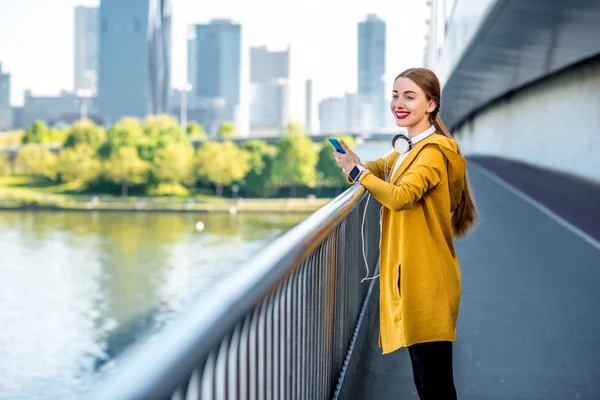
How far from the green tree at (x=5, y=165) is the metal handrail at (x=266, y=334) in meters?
156

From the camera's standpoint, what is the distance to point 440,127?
110 inches

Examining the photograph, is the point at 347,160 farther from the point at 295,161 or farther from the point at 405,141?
the point at 295,161

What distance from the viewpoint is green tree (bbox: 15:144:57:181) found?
144 meters

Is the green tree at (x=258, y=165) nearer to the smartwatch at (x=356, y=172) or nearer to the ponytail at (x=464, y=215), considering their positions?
the ponytail at (x=464, y=215)

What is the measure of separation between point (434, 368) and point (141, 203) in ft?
453

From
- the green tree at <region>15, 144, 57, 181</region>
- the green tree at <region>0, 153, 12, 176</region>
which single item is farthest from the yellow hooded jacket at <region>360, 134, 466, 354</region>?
the green tree at <region>0, 153, 12, 176</region>

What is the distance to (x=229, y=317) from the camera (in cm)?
151

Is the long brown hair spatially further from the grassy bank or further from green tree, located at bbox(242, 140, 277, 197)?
green tree, located at bbox(242, 140, 277, 197)

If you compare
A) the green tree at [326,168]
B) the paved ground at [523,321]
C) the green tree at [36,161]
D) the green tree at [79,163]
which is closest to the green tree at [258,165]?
the green tree at [326,168]

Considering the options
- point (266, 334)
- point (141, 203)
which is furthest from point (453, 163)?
point (141, 203)

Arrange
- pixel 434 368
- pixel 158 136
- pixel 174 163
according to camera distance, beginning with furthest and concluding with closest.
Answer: pixel 158 136
pixel 174 163
pixel 434 368

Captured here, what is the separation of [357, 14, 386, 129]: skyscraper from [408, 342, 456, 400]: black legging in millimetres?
184990

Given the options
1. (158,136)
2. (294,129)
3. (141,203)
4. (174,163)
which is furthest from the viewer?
(294,129)

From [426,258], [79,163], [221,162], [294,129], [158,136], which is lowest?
[79,163]
